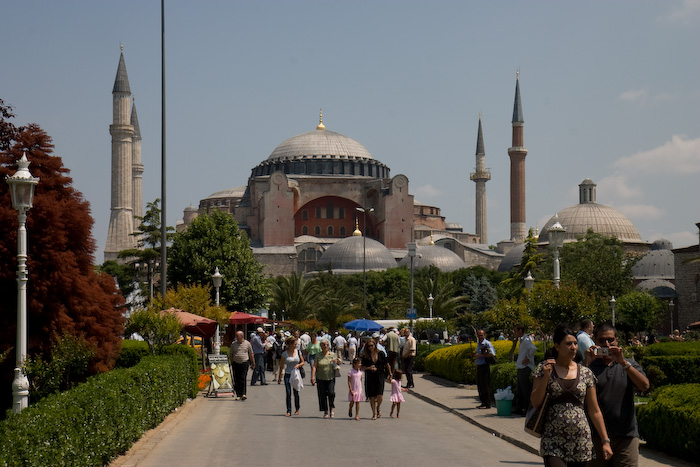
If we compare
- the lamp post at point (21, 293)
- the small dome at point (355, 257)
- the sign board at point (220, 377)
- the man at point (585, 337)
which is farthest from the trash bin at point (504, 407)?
the small dome at point (355, 257)

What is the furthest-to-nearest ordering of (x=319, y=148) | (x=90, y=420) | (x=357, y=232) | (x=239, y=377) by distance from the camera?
1. (x=319, y=148)
2. (x=357, y=232)
3. (x=239, y=377)
4. (x=90, y=420)

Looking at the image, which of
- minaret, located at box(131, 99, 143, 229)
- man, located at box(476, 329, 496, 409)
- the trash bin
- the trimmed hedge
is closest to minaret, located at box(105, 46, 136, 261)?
minaret, located at box(131, 99, 143, 229)

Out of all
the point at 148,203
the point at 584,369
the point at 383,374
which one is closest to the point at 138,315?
the point at 383,374

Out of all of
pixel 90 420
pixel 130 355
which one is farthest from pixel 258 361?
pixel 90 420

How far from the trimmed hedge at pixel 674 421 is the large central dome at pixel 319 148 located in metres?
81.6

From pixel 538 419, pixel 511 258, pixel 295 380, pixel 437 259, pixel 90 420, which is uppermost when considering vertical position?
pixel 511 258

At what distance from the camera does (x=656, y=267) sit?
71125mm

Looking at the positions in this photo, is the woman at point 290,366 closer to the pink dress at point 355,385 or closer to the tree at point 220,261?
the pink dress at point 355,385

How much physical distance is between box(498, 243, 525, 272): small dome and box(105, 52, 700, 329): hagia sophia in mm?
128

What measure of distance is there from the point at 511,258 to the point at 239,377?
64834mm

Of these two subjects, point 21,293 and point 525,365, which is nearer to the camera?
point 21,293

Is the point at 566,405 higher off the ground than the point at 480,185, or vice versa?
the point at 480,185

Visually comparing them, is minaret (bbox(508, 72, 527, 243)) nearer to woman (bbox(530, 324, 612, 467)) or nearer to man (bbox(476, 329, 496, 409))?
man (bbox(476, 329, 496, 409))

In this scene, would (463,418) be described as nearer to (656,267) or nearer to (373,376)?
(373,376)
